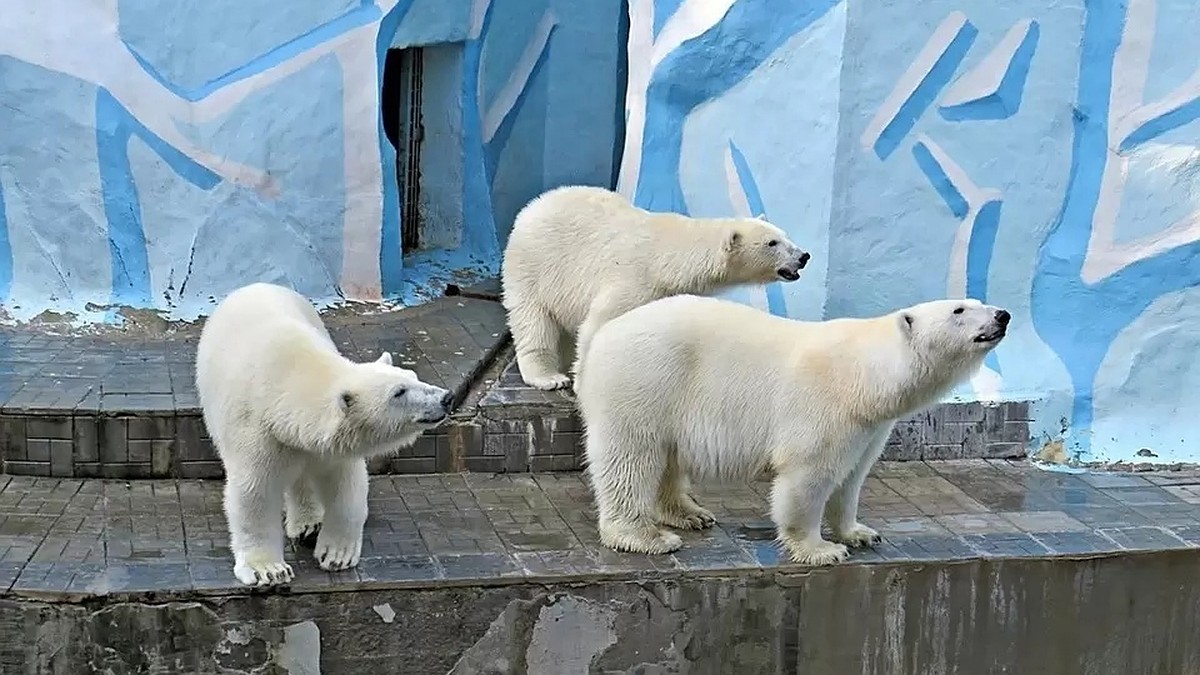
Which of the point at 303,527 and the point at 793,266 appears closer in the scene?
the point at 303,527

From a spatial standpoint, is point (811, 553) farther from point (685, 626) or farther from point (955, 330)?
point (955, 330)

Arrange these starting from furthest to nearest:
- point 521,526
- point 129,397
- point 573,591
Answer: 1. point 129,397
2. point 521,526
3. point 573,591

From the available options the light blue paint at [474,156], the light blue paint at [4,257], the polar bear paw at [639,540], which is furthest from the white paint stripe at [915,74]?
the light blue paint at [4,257]

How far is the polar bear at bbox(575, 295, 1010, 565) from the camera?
13.7ft

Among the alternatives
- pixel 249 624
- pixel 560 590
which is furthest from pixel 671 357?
pixel 249 624

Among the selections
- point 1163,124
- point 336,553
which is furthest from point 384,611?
point 1163,124

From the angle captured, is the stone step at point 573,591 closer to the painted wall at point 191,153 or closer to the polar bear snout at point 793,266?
the polar bear snout at point 793,266

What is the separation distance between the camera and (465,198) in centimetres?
785

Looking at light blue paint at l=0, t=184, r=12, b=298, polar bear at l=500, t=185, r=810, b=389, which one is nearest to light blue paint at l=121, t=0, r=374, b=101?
light blue paint at l=0, t=184, r=12, b=298

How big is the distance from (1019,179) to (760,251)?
1.29 meters

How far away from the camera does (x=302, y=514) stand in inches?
171

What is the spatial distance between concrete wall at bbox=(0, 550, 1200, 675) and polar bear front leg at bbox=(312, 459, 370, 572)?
136 millimetres

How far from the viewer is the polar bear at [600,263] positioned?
16.8 feet

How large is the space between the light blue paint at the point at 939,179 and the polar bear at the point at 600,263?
2.28 feet
